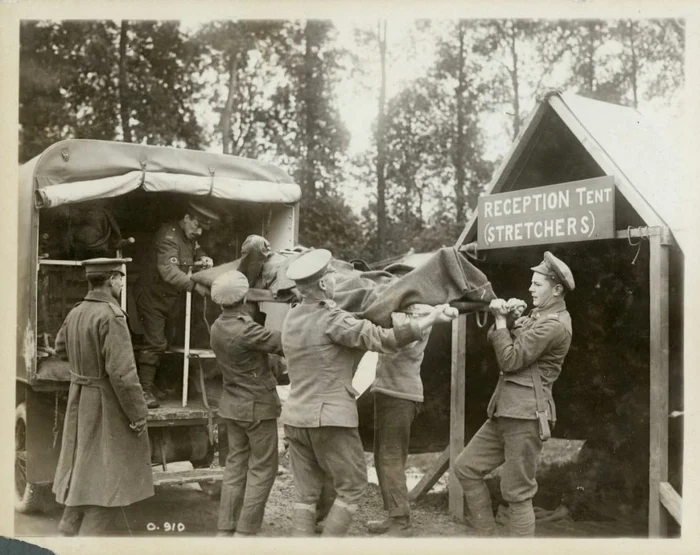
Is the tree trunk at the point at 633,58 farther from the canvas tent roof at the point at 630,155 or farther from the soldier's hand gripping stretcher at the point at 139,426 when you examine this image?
the soldier's hand gripping stretcher at the point at 139,426

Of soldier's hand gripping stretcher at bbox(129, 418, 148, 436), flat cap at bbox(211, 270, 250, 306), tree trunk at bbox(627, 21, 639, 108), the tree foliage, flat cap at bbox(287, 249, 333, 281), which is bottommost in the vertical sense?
soldier's hand gripping stretcher at bbox(129, 418, 148, 436)

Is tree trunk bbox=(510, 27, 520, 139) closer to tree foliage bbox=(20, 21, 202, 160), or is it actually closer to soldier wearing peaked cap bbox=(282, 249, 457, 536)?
soldier wearing peaked cap bbox=(282, 249, 457, 536)

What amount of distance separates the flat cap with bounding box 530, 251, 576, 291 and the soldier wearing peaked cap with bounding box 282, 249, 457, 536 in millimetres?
914

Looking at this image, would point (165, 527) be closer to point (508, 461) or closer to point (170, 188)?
point (508, 461)

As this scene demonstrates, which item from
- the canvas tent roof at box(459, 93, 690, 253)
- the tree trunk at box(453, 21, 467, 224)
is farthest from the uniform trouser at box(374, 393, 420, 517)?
the tree trunk at box(453, 21, 467, 224)

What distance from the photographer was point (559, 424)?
664 cm

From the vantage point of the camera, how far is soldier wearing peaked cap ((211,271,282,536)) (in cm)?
509

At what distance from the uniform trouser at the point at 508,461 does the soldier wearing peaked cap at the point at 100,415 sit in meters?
2.20

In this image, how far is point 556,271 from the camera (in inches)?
193

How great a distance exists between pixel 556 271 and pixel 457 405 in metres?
1.60

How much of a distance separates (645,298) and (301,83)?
3.49 meters

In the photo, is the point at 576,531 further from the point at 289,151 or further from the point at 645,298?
the point at 289,151

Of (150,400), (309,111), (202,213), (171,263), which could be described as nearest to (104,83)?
(202,213)

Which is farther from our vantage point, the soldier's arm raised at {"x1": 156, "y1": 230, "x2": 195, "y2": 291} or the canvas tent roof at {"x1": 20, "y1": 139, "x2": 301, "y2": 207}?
the soldier's arm raised at {"x1": 156, "y1": 230, "x2": 195, "y2": 291}
